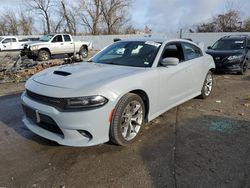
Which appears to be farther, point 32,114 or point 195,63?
point 195,63

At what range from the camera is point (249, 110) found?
5.36 meters

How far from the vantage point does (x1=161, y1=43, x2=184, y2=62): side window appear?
465cm

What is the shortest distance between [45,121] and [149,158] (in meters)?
1.49

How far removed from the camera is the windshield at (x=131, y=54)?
14.2 ft

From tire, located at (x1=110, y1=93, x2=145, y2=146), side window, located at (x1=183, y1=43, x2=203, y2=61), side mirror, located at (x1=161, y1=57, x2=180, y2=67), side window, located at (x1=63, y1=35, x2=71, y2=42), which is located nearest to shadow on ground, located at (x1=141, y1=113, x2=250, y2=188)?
tire, located at (x1=110, y1=93, x2=145, y2=146)

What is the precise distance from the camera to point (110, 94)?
3.28m

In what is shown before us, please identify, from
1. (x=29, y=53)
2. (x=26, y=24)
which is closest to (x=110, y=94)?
(x=29, y=53)

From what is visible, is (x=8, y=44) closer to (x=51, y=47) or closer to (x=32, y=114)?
(x=51, y=47)

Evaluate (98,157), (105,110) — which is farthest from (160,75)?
(98,157)

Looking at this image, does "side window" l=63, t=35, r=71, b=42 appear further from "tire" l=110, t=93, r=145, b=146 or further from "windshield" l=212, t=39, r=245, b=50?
"tire" l=110, t=93, r=145, b=146

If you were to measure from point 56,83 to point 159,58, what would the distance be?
185 cm

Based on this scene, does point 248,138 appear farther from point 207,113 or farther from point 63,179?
point 63,179

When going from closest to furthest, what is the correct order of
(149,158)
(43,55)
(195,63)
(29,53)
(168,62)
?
(149,158), (168,62), (195,63), (29,53), (43,55)

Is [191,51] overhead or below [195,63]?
overhead
